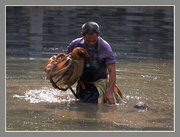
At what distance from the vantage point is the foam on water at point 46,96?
7.53m

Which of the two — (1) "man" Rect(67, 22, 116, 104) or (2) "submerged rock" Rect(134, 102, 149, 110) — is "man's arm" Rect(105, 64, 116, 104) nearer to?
(1) "man" Rect(67, 22, 116, 104)

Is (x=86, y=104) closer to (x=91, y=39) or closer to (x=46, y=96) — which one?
(x=46, y=96)

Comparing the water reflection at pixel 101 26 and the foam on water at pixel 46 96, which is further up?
the water reflection at pixel 101 26

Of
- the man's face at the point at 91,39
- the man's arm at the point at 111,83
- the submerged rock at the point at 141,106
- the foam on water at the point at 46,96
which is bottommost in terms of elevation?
the submerged rock at the point at 141,106

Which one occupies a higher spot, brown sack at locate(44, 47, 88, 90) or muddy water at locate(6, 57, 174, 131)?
brown sack at locate(44, 47, 88, 90)

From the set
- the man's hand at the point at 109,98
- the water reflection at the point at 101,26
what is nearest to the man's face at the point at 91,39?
the man's hand at the point at 109,98

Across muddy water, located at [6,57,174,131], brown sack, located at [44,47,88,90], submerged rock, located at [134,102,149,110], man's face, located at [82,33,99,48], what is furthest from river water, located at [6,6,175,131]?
man's face, located at [82,33,99,48]

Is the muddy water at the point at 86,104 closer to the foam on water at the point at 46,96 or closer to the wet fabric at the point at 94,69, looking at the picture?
the foam on water at the point at 46,96

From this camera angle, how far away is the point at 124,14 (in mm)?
19625

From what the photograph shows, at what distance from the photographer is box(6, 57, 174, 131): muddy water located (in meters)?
6.08

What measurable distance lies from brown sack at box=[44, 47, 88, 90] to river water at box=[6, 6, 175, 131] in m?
0.41

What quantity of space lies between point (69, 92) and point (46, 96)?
0.64 metres

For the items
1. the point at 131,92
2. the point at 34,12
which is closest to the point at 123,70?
the point at 131,92

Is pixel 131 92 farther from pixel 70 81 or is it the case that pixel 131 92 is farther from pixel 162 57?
pixel 162 57
